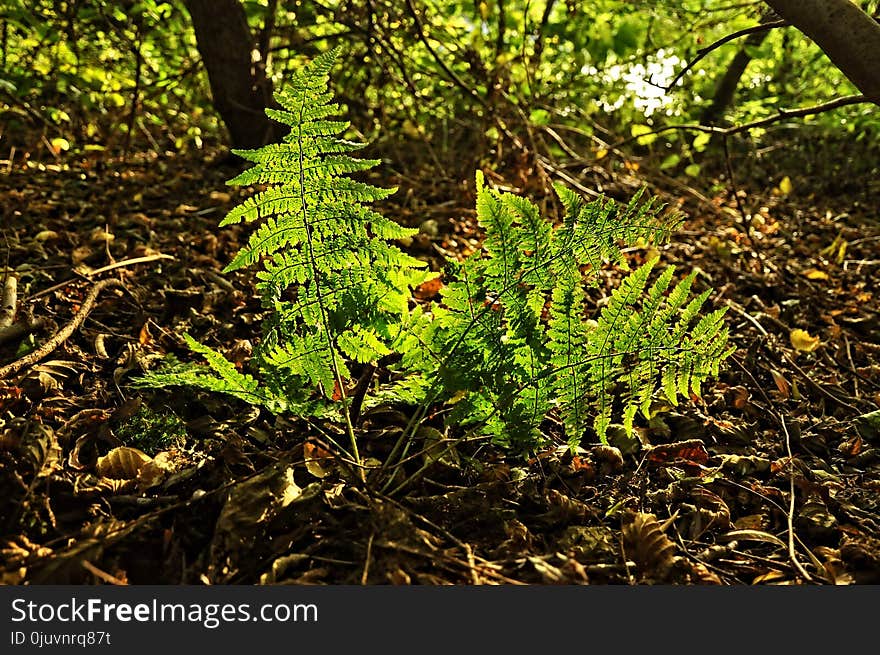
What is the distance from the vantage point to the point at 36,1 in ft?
12.6

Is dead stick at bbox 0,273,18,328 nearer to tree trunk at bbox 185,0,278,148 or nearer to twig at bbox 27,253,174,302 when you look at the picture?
twig at bbox 27,253,174,302

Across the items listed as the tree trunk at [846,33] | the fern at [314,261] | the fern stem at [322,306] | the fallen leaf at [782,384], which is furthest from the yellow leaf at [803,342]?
the fern stem at [322,306]

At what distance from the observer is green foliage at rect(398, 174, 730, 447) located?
5.12 feet

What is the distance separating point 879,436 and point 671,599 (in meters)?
1.22

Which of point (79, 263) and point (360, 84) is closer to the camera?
point (79, 263)

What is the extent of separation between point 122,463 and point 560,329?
1.05m

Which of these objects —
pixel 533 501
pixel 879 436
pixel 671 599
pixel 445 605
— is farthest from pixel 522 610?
pixel 879 436

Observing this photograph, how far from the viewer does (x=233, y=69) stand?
3.45 m

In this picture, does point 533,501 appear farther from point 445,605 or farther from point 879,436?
point 879,436

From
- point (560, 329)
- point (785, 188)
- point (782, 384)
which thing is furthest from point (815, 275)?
point (560, 329)

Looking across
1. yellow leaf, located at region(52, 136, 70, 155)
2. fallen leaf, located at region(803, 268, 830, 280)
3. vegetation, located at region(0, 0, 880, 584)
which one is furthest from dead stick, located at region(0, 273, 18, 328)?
fallen leaf, located at region(803, 268, 830, 280)

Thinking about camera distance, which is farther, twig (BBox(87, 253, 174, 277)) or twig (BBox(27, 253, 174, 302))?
twig (BBox(87, 253, 174, 277))

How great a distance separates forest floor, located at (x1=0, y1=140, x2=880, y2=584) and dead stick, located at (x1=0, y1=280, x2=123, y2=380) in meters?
0.02

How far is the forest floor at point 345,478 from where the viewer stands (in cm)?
147
